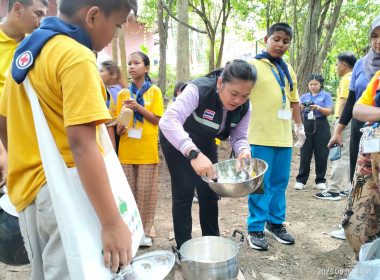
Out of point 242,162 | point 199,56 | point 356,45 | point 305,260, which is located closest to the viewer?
point 242,162

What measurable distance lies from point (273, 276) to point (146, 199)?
1358mm

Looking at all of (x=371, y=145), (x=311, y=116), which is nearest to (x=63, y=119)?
(x=371, y=145)

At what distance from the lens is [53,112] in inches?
39.4

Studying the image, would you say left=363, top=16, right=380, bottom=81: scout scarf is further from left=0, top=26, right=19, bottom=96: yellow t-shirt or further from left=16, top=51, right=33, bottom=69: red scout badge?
left=0, top=26, right=19, bottom=96: yellow t-shirt

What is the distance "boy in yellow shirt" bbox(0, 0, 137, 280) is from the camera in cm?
93

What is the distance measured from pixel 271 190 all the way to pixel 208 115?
122 centimetres

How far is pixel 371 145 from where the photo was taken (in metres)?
1.85

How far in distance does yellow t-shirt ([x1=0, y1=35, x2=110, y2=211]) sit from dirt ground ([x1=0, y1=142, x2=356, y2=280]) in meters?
1.61

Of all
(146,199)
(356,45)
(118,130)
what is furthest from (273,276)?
(356,45)

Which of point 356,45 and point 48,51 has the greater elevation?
point 356,45

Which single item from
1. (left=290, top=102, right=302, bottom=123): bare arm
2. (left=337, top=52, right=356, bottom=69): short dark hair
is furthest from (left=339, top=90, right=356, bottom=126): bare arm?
(left=337, top=52, right=356, bottom=69): short dark hair

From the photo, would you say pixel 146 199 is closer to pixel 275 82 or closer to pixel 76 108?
pixel 275 82

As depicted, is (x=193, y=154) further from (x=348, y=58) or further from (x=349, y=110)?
(x=348, y=58)

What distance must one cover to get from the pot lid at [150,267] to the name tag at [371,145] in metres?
1.41
